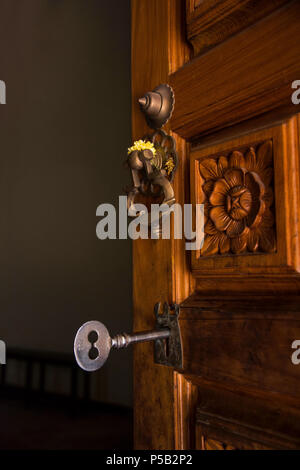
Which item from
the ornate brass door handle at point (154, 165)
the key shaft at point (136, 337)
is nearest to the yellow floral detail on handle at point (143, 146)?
the ornate brass door handle at point (154, 165)

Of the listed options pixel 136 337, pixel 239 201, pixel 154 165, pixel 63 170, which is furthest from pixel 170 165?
pixel 63 170

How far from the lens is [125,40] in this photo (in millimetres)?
1061

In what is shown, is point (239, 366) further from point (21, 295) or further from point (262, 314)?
point (21, 295)

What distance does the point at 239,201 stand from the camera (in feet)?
1.70

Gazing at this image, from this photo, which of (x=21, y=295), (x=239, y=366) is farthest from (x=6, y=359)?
(x=239, y=366)

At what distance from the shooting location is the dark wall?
1.04 m

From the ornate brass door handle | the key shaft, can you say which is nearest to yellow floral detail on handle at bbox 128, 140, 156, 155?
the ornate brass door handle

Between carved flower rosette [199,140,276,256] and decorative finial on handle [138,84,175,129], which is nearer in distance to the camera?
carved flower rosette [199,140,276,256]

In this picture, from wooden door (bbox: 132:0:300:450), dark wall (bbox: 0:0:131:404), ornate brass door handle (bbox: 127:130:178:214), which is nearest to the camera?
wooden door (bbox: 132:0:300:450)

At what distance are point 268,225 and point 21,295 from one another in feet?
2.92

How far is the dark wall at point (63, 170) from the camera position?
1.04m

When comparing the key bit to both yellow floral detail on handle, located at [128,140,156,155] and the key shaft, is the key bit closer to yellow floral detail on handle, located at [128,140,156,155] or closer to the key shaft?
the key shaft

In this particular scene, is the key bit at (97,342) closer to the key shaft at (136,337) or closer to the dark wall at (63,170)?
the key shaft at (136,337)

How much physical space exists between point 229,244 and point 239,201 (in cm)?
6
